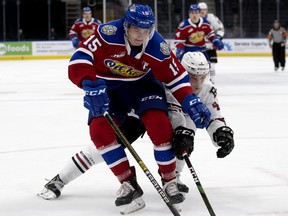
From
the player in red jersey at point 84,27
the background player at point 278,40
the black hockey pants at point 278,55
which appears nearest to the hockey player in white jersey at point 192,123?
the player in red jersey at point 84,27

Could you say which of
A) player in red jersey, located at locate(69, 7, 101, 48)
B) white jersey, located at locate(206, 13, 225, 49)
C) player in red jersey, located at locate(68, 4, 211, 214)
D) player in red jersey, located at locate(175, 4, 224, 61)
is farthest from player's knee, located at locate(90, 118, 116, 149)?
player in red jersey, located at locate(69, 7, 101, 48)

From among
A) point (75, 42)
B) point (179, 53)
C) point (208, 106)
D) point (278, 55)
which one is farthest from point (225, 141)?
point (278, 55)

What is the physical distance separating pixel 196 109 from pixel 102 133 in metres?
0.42

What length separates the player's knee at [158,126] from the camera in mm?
3080

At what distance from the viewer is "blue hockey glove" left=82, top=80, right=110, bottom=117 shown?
3.02 metres

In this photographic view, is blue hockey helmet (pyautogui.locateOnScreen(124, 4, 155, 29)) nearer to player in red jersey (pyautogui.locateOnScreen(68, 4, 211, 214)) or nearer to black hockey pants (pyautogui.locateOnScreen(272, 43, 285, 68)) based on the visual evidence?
player in red jersey (pyautogui.locateOnScreen(68, 4, 211, 214))

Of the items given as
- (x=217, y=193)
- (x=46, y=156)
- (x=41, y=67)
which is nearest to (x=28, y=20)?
(x=41, y=67)

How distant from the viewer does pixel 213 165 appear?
427cm

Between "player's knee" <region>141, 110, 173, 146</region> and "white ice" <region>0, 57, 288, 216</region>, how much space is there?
325 millimetres

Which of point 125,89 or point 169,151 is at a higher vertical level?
point 125,89

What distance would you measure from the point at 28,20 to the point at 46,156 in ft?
50.8

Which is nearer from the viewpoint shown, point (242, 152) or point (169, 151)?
point (169, 151)

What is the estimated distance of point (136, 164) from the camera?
4.35 metres

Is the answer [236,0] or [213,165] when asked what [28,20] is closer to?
[236,0]
